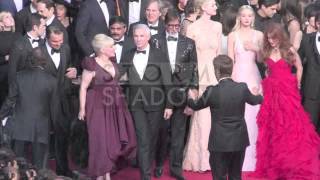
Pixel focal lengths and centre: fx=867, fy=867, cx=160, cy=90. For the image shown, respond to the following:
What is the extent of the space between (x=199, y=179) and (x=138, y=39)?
175 cm

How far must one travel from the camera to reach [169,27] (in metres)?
9.30

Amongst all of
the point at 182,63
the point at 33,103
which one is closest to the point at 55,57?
the point at 33,103

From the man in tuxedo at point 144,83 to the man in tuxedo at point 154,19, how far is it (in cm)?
56

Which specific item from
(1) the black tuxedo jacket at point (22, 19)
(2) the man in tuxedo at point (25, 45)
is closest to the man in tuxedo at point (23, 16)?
(1) the black tuxedo jacket at point (22, 19)

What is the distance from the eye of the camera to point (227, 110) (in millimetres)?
7891

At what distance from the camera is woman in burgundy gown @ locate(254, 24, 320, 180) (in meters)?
9.37

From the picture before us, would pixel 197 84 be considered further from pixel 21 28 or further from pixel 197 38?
pixel 21 28

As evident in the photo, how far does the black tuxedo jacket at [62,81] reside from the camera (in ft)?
29.3

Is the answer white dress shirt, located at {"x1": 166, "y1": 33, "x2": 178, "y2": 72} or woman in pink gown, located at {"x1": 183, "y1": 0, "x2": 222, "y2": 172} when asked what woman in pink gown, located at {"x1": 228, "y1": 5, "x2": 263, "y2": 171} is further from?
white dress shirt, located at {"x1": 166, "y1": 33, "x2": 178, "y2": 72}

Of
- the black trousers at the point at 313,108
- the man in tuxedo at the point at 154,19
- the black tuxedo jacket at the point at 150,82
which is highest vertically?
the man in tuxedo at the point at 154,19

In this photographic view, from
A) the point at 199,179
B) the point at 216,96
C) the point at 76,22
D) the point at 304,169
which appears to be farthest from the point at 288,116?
the point at 76,22

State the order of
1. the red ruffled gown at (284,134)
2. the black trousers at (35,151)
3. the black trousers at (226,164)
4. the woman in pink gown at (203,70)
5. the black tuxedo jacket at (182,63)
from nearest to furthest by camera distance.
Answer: the black trousers at (226,164)
the black trousers at (35,151)
the black tuxedo jacket at (182,63)
the red ruffled gown at (284,134)
the woman in pink gown at (203,70)

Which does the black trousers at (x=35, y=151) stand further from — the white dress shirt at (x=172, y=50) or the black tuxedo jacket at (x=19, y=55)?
the white dress shirt at (x=172, y=50)

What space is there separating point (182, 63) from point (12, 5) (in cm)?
228
